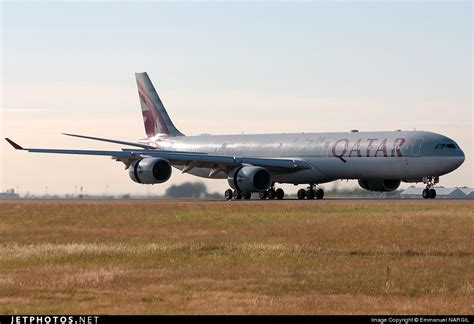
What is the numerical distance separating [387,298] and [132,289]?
615 cm

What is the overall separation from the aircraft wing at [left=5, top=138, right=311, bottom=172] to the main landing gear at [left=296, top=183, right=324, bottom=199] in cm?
285

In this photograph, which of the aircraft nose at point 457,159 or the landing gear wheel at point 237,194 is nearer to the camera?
the aircraft nose at point 457,159

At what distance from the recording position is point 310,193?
236 feet

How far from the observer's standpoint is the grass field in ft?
74.5

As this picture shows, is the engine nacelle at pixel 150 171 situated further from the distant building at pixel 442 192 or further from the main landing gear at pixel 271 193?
the distant building at pixel 442 192

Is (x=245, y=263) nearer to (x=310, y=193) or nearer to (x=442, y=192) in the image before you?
(x=310, y=193)

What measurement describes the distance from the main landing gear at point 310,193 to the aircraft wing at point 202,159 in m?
2.85

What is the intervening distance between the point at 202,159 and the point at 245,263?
128 ft

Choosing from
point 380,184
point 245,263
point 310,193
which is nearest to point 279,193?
point 310,193

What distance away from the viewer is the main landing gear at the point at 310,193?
72.0m

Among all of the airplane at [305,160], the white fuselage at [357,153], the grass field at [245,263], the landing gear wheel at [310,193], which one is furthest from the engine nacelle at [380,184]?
the grass field at [245,263]

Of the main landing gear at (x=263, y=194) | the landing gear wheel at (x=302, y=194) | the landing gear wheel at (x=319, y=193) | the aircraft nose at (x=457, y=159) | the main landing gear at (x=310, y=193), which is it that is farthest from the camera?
the landing gear wheel at (x=302, y=194)

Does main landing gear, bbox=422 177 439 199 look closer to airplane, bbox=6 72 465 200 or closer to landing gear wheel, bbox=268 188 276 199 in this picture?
airplane, bbox=6 72 465 200

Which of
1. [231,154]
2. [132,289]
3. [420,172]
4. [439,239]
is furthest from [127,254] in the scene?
[231,154]
